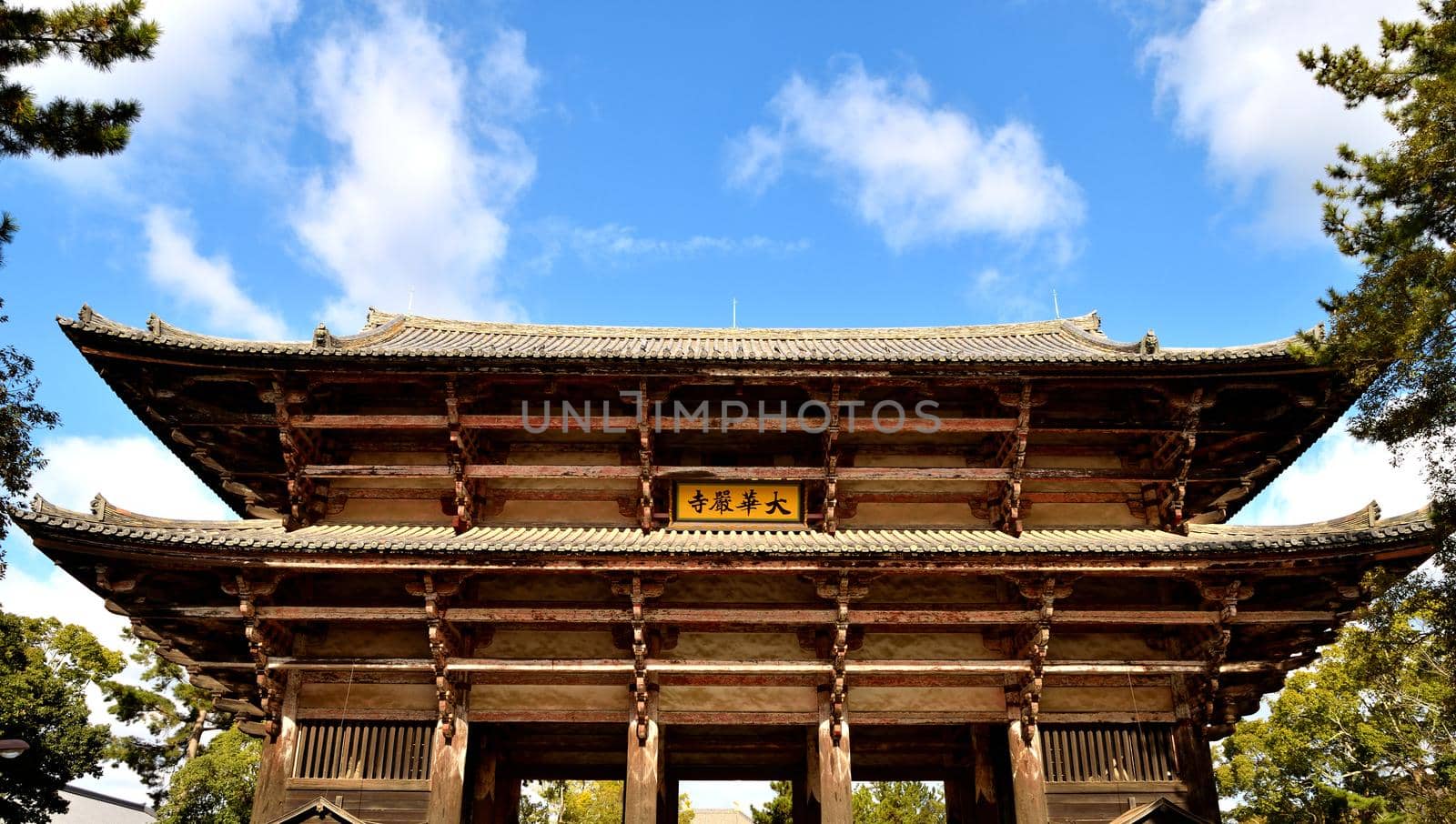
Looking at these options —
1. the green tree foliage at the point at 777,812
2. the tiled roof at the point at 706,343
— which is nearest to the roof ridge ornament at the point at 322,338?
the tiled roof at the point at 706,343

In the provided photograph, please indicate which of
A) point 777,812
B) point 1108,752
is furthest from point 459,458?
point 777,812

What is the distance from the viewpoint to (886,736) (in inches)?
639

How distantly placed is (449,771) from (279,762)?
98.7 inches

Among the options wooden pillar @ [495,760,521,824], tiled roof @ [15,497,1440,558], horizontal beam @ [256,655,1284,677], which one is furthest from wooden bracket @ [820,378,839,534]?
wooden pillar @ [495,760,521,824]

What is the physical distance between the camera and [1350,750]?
101 ft

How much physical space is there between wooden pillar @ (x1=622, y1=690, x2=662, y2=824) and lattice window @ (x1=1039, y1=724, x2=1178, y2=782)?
5.94 meters

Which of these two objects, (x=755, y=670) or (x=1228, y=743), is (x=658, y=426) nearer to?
(x=755, y=670)

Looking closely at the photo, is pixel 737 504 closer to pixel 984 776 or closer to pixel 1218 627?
pixel 984 776

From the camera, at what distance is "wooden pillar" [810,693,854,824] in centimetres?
1317

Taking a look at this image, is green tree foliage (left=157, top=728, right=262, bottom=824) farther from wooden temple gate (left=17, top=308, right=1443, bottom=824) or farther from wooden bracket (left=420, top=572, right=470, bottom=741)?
wooden bracket (left=420, top=572, right=470, bottom=741)

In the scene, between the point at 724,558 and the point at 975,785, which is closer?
the point at 724,558

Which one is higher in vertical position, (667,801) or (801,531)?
(801,531)

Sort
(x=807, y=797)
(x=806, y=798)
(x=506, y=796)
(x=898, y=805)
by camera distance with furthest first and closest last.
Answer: (x=898, y=805)
(x=506, y=796)
(x=806, y=798)
(x=807, y=797)

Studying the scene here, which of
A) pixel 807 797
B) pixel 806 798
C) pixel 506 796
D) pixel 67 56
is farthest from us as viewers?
pixel 506 796
